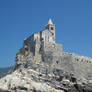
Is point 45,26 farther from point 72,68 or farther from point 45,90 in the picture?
point 45,90

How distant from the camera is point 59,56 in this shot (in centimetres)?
8119

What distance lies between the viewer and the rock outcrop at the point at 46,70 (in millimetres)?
64938

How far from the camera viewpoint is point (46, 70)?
73188mm

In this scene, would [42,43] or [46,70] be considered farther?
[42,43]

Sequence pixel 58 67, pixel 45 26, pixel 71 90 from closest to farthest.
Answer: pixel 71 90
pixel 58 67
pixel 45 26

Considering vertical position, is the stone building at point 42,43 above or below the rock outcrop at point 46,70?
above

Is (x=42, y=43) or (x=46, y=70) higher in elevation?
(x=42, y=43)

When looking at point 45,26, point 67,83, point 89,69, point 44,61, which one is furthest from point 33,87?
point 45,26

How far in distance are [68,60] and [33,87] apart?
2185 cm

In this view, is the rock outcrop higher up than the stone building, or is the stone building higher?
the stone building

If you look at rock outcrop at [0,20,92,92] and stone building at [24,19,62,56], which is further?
stone building at [24,19,62,56]

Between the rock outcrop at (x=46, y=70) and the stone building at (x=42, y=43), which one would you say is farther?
the stone building at (x=42, y=43)

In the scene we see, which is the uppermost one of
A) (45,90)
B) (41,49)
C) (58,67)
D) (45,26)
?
(45,26)

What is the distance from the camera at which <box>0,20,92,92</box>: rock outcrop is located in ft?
213
